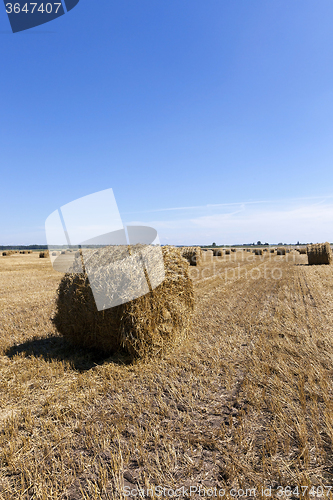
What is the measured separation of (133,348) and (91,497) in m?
2.54

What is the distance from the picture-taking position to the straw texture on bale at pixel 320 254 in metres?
20.8

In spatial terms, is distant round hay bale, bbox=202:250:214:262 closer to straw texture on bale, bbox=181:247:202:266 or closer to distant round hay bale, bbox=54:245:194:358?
straw texture on bale, bbox=181:247:202:266

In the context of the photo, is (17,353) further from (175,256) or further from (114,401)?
(175,256)

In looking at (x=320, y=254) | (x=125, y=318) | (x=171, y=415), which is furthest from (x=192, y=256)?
(x=171, y=415)

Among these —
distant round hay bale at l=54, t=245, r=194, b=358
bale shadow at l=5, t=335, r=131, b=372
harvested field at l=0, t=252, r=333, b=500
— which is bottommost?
harvested field at l=0, t=252, r=333, b=500

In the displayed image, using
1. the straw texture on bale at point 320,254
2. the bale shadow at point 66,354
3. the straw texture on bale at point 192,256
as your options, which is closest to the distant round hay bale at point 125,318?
the bale shadow at point 66,354

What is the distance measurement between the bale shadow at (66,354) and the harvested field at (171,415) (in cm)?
3

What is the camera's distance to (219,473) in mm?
2320

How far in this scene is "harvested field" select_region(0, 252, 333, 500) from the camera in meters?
2.29

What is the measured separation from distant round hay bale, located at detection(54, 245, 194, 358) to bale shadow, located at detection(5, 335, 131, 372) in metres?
0.15

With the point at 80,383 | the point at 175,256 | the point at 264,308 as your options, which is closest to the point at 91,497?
the point at 80,383

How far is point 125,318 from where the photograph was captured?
14.9 feet

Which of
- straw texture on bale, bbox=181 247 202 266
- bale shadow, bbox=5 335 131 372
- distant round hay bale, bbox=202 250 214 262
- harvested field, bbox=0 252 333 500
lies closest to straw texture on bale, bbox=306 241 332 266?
straw texture on bale, bbox=181 247 202 266

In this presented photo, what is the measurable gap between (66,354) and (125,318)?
1.50 meters
